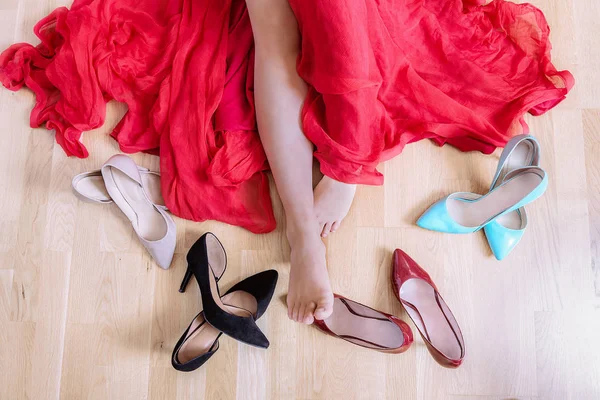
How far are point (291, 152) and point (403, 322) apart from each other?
1.38 feet

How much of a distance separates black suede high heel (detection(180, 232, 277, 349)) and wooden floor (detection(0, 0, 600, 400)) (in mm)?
34

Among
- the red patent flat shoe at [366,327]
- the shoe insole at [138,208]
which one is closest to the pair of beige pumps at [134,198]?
the shoe insole at [138,208]

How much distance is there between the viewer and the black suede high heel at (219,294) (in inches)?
40.1

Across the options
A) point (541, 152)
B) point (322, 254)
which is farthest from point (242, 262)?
point (541, 152)

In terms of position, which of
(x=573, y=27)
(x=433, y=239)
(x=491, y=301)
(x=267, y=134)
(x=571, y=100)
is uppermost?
(x=573, y=27)

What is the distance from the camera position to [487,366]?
105 centimetres

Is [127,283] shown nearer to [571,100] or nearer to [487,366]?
[487,366]

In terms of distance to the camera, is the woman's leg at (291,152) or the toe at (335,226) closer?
the woman's leg at (291,152)

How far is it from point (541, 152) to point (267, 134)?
2.02 feet

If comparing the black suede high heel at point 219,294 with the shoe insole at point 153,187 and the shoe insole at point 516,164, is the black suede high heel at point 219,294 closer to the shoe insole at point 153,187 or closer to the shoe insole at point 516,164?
the shoe insole at point 153,187

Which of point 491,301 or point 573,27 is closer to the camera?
point 491,301

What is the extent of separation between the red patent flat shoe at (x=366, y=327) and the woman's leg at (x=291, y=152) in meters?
0.08

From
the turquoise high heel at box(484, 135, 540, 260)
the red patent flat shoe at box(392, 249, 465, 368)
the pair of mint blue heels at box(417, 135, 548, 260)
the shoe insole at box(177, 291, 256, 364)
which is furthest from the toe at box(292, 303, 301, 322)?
the turquoise high heel at box(484, 135, 540, 260)

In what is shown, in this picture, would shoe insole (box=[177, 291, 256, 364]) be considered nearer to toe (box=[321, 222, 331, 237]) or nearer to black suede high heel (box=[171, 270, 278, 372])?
black suede high heel (box=[171, 270, 278, 372])
